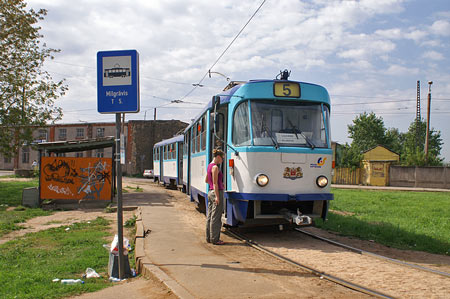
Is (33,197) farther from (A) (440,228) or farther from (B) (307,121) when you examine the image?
(A) (440,228)

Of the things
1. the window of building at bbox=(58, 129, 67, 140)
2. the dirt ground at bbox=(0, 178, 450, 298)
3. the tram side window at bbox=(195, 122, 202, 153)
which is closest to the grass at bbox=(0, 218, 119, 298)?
the dirt ground at bbox=(0, 178, 450, 298)

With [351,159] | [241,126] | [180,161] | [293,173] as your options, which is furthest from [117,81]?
[351,159]

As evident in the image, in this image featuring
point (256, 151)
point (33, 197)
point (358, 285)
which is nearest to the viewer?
point (358, 285)

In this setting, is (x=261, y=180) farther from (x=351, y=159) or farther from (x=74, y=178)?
(x=351, y=159)

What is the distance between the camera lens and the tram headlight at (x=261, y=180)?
779 centimetres

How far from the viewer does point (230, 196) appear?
8297 mm

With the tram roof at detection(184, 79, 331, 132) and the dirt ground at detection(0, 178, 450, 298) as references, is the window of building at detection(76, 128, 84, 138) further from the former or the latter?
the tram roof at detection(184, 79, 331, 132)

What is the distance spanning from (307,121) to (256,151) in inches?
55.0

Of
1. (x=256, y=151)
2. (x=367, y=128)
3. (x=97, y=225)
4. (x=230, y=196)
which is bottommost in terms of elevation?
(x=97, y=225)

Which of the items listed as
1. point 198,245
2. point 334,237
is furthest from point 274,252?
point 334,237

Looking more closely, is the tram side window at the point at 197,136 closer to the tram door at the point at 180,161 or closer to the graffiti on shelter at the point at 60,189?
the graffiti on shelter at the point at 60,189

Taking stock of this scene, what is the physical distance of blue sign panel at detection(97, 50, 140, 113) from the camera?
580cm

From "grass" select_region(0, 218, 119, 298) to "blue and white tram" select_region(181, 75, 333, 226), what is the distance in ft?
9.44

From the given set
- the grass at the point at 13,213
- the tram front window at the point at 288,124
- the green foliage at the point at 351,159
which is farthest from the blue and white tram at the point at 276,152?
the green foliage at the point at 351,159
